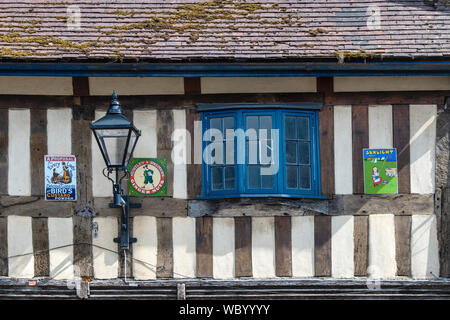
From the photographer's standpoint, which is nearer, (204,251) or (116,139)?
(116,139)

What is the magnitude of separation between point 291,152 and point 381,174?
33.7 inches

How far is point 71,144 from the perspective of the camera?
733 centimetres

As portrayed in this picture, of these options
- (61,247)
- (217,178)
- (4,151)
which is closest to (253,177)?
(217,178)

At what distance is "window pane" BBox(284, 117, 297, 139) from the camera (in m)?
7.28

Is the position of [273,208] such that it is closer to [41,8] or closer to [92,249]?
[92,249]

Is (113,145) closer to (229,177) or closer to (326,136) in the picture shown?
(229,177)

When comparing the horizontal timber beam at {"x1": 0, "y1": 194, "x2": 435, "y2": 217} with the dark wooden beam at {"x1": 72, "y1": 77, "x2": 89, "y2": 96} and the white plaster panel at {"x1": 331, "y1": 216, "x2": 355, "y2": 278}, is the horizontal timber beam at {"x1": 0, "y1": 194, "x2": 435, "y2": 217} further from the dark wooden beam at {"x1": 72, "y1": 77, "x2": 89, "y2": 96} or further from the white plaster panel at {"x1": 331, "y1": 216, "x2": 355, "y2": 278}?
the dark wooden beam at {"x1": 72, "y1": 77, "x2": 89, "y2": 96}

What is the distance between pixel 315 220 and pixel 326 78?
133 centimetres

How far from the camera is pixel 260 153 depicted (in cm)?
722

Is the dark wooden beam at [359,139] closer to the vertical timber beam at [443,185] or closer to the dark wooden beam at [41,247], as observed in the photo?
the vertical timber beam at [443,185]

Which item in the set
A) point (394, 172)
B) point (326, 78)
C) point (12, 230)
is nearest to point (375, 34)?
point (326, 78)

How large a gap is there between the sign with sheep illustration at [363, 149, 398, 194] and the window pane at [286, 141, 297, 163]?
664 mm
